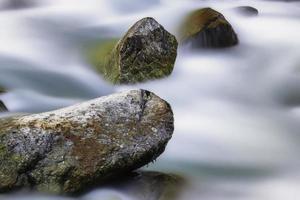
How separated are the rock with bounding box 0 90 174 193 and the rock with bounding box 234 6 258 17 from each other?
259 inches

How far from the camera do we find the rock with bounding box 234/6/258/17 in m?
11.1

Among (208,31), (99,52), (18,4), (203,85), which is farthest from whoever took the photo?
(18,4)

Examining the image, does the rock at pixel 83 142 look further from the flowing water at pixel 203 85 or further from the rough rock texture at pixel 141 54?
the rough rock texture at pixel 141 54

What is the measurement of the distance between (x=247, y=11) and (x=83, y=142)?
7.28 metres

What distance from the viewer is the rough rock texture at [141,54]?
7.30m

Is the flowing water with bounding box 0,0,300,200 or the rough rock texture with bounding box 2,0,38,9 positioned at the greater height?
the rough rock texture with bounding box 2,0,38,9

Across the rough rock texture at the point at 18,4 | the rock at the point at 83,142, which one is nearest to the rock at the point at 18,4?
the rough rock texture at the point at 18,4

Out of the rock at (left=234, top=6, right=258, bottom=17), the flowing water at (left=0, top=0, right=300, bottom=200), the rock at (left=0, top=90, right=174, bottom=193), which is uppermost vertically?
the rock at (left=234, top=6, right=258, bottom=17)

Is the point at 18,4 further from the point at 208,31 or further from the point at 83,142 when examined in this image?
the point at 83,142

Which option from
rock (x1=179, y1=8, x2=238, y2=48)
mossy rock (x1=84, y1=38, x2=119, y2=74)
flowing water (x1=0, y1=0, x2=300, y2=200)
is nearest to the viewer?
flowing water (x1=0, y1=0, x2=300, y2=200)

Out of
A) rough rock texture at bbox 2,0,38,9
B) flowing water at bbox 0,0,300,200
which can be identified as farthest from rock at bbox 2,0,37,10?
flowing water at bbox 0,0,300,200

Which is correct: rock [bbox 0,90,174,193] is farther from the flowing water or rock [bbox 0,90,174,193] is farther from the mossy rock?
the mossy rock

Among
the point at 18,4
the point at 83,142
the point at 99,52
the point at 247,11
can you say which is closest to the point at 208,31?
the point at 99,52

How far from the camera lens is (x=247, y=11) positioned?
11172 millimetres
